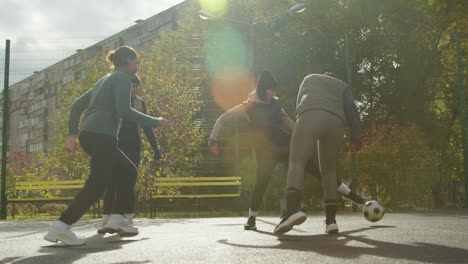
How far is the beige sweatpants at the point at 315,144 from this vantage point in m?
5.10

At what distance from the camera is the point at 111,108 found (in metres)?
4.71

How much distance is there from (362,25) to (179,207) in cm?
1049

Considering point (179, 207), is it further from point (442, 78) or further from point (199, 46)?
point (442, 78)

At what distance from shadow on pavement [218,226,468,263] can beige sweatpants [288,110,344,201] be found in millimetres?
660

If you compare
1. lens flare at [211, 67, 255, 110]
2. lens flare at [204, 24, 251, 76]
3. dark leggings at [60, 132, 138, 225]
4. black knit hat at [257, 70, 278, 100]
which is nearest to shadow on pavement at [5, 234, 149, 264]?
dark leggings at [60, 132, 138, 225]

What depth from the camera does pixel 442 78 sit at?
61.5 ft

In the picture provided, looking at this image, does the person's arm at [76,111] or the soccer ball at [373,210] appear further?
the soccer ball at [373,210]

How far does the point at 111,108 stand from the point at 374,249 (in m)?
2.50

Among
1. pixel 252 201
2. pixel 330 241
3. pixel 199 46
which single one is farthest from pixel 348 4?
pixel 330 241

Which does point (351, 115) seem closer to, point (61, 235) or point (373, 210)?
point (373, 210)

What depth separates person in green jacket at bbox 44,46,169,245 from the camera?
441cm

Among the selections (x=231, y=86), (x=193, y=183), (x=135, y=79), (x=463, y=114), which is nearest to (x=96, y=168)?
(x=135, y=79)

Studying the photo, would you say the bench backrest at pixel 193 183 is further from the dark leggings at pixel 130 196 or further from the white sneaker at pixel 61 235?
the white sneaker at pixel 61 235

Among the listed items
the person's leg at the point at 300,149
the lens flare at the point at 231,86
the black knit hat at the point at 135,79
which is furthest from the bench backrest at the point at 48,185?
the lens flare at the point at 231,86
